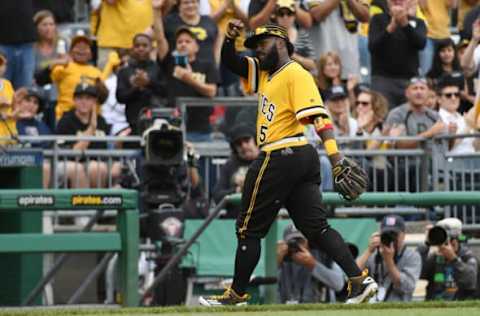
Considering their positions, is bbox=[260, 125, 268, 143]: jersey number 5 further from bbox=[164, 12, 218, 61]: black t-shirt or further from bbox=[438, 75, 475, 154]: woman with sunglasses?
bbox=[164, 12, 218, 61]: black t-shirt

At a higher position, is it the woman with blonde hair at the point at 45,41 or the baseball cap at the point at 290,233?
the woman with blonde hair at the point at 45,41

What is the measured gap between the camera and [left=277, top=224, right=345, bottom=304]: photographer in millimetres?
11312

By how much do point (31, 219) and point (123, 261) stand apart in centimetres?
189

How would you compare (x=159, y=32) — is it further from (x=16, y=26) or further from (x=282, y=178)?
(x=282, y=178)

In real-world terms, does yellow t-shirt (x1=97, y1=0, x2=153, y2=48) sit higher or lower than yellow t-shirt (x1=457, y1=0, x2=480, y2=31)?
lower

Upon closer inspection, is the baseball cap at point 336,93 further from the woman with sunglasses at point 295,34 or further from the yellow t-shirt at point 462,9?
the yellow t-shirt at point 462,9

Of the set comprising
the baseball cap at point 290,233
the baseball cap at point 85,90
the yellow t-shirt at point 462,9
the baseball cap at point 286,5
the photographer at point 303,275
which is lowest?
the photographer at point 303,275

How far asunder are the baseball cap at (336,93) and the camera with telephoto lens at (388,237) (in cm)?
305

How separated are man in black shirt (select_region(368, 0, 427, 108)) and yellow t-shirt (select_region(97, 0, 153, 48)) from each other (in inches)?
110

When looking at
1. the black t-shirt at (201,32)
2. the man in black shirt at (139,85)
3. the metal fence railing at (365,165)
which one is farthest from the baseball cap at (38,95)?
the black t-shirt at (201,32)

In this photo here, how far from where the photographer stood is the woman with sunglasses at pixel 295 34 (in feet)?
47.9

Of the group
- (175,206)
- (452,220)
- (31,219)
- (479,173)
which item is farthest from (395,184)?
(31,219)

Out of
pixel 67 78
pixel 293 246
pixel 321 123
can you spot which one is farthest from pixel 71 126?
pixel 321 123

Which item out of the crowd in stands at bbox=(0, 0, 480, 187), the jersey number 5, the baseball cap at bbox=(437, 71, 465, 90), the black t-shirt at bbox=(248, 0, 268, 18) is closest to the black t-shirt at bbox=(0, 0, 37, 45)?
the crowd in stands at bbox=(0, 0, 480, 187)
